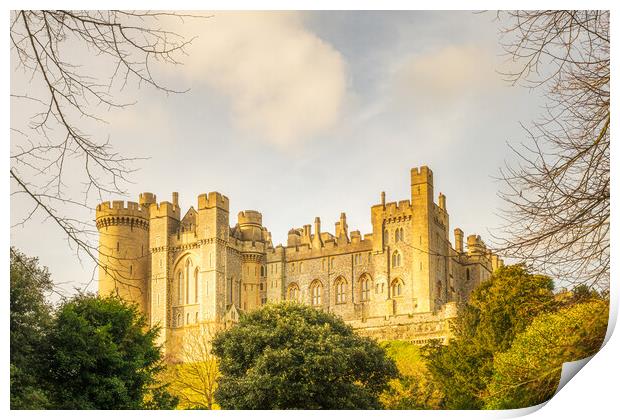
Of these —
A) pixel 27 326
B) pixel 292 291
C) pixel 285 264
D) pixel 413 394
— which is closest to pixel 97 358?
pixel 27 326

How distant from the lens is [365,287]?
4216cm

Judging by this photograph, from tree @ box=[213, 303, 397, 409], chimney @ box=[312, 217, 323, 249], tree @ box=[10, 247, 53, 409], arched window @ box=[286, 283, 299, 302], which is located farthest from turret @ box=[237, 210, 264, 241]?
tree @ box=[10, 247, 53, 409]

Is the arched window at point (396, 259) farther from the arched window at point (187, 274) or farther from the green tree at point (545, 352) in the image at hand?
the green tree at point (545, 352)

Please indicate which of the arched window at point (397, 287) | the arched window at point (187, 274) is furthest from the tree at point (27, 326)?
the arched window at point (397, 287)

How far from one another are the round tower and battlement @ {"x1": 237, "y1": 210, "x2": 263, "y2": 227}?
420 centimetres

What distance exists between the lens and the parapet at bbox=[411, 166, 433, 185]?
123 feet

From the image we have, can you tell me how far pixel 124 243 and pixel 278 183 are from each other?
1779 centimetres

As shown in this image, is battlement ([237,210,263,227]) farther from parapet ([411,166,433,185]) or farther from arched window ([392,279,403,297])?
parapet ([411,166,433,185])

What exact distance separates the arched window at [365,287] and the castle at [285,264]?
0.04m

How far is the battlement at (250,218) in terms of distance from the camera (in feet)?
141
